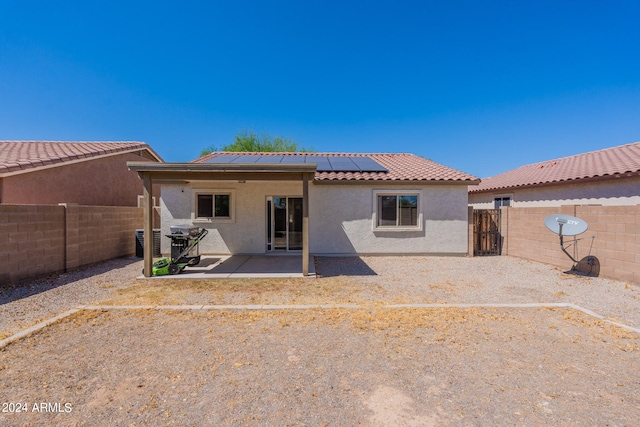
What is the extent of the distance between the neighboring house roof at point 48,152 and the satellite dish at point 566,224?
55.9ft

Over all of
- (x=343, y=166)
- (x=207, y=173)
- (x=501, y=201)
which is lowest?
(x=501, y=201)

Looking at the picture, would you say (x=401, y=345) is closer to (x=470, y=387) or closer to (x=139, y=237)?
(x=470, y=387)

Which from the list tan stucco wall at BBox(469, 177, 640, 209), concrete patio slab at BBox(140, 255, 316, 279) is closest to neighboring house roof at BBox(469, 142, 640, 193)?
tan stucco wall at BBox(469, 177, 640, 209)

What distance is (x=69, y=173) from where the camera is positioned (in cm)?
1188

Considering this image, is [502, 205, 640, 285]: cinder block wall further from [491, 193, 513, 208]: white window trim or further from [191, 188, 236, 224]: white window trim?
[191, 188, 236, 224]: white window trim

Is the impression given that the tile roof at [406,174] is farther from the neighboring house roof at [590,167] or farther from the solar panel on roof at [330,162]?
the neighboring house roof at [590,167]

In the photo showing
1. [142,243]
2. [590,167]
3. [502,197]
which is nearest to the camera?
[142,243]

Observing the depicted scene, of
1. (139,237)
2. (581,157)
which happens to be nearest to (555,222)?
(581,157)

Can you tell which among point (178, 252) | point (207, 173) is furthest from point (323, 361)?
point (178, 252)

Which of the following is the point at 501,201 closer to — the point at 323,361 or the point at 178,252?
the point at 323,361

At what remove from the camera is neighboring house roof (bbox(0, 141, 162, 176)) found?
9.17 meters

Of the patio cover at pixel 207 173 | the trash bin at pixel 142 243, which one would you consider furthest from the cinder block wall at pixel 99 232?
the patio cover at pixel 207 173

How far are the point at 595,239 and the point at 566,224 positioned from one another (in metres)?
0.80

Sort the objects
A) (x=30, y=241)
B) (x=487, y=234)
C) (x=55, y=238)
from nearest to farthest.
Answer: (x=30, y=241), (x=55, y=238), (x=487, y=234)
